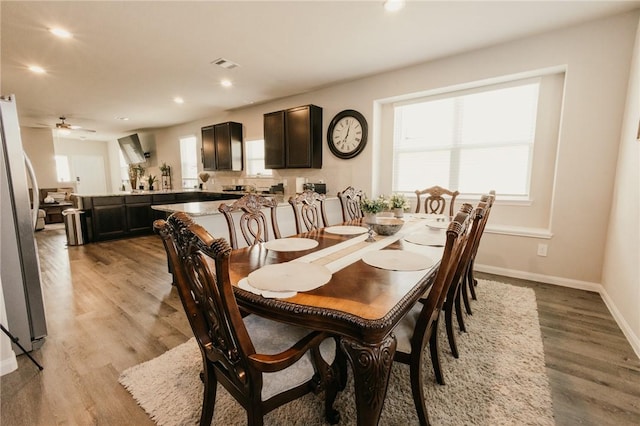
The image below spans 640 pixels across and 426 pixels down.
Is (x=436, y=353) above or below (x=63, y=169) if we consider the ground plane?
below

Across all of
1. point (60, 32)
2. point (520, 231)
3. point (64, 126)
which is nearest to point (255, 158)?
point (60, 32)

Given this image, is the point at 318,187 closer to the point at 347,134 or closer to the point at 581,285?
the point at 347,134

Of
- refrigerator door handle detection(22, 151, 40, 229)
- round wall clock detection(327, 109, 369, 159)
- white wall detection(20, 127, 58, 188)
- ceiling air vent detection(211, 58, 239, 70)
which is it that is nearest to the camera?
refrigerator door handle detection(22, 151, 40, 229)

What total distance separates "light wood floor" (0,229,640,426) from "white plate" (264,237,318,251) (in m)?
1.02

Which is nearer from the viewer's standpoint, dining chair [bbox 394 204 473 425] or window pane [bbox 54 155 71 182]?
dining chair [bbox 394 204 473 425]

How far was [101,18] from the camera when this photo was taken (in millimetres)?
2480

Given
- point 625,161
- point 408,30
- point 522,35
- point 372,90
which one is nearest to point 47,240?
point 372,90

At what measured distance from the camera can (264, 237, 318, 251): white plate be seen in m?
1.66

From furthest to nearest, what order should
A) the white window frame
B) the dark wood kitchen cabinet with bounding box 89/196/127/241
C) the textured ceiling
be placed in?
the white window frame < the dark wood kitchen cabinet with bounding box 89/196/127/241 < the textured ceiling

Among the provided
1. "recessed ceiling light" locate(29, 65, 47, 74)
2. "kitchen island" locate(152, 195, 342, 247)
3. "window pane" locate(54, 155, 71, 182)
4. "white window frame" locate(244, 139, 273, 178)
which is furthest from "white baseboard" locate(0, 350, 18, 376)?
"window pane" locate(54, 155, 71, 182)

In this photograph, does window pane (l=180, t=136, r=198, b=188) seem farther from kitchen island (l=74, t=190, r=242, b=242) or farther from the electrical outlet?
the electrical outlet

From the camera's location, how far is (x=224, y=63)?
3.49 meters

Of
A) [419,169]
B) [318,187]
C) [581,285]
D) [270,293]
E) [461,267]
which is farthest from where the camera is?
[318,187]

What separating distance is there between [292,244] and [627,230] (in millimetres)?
2678
